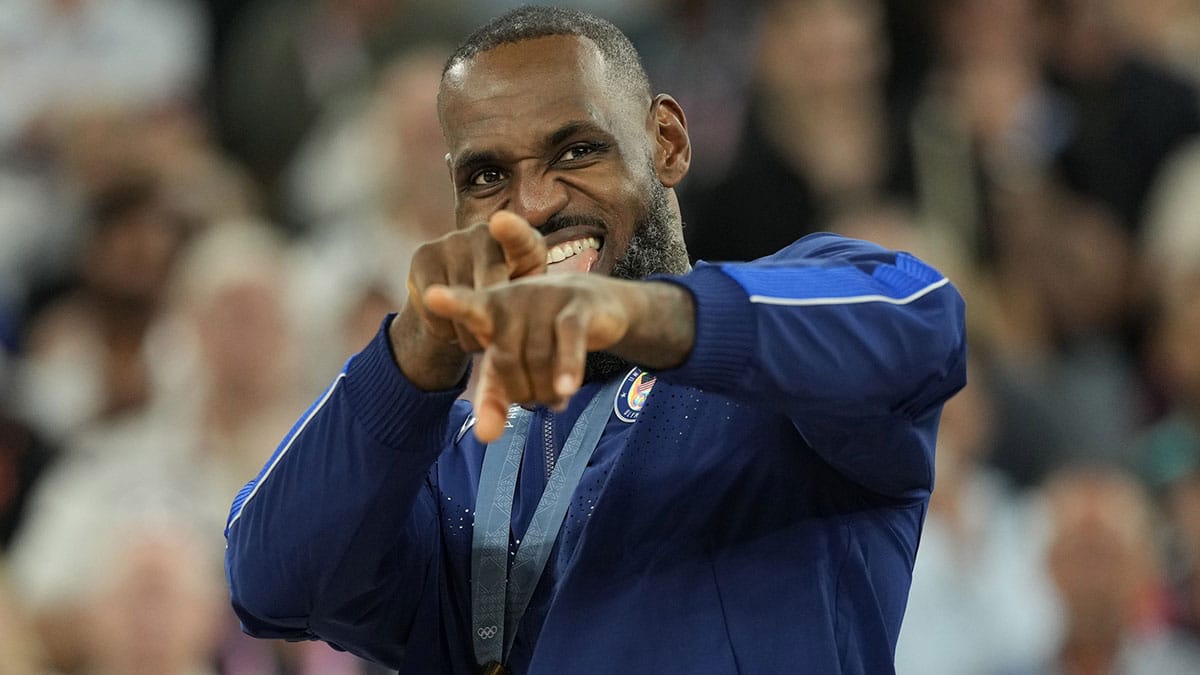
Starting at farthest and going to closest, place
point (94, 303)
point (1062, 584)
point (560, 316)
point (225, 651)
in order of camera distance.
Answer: point (94, 303) < point (1062, 584) < point (225, 651) < point (560, 316)

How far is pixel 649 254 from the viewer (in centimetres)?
305

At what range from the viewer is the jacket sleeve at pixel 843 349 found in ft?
7.50

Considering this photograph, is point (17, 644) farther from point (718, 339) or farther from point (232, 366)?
point (718, 339)

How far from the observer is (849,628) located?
2.66m

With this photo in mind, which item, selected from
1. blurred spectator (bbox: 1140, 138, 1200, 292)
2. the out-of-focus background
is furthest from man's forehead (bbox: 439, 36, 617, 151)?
blurred spectator (bbox: 1140, 138, 1200, 292)

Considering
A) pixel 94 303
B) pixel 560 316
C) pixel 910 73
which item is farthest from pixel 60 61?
pixel 560 316

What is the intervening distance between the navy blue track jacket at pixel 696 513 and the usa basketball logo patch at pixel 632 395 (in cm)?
4

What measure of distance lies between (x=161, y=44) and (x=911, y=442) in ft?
18.9

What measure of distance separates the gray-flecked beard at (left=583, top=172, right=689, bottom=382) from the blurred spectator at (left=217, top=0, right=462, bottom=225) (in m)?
4.56

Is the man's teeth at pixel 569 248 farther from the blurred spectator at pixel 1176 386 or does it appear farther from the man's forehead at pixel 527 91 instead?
the blurred spectator at pixel 1176 386

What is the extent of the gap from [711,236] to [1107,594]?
213 centimetres

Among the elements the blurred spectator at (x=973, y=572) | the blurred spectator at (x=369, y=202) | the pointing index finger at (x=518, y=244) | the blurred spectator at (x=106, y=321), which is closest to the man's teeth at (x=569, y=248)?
the pointing index finger at (x=518, y=244)

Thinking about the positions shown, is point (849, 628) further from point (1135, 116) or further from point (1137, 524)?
point (1135, 116)

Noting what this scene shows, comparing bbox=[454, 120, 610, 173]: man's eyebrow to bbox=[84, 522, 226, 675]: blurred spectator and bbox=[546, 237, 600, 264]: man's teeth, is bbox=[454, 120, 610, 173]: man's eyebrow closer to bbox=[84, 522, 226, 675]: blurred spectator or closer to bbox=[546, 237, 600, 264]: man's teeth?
bbox=[546, 237, 600, 264]: man's teeth
